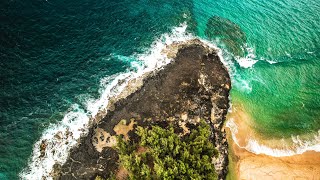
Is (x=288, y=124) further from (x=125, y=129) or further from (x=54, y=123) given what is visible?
(x=54, y=123)

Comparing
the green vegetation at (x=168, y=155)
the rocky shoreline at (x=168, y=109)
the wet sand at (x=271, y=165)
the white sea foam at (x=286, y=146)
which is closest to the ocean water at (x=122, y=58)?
the white sea foam at (x=286, y=146)

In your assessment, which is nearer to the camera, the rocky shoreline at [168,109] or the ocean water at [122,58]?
the rocky shoreline at [168,109]

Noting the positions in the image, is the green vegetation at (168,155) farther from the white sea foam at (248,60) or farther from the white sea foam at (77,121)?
the white sea foam at (248,60)

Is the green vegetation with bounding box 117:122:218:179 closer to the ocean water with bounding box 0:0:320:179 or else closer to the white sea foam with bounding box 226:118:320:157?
the white sea foam with bounding box 226:118:320:157

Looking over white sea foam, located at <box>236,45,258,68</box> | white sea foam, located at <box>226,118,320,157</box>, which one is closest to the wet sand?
white sea foam, located at <box>226,118,320,157</box>

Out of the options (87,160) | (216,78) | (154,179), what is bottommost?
(87,160)

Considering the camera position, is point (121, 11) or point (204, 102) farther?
point (121, 11)

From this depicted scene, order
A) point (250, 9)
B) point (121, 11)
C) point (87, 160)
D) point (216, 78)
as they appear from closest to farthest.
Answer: point (87, 160)
point (216, 78)
point (121, 11)
point (250, 9)

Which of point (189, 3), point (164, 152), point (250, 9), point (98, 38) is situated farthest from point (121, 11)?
point (164, 152)
